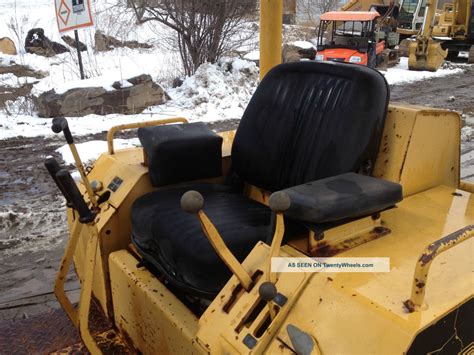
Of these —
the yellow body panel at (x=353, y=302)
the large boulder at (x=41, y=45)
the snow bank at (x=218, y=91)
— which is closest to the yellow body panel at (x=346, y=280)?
the yellow body panel at (x=353, y=302)

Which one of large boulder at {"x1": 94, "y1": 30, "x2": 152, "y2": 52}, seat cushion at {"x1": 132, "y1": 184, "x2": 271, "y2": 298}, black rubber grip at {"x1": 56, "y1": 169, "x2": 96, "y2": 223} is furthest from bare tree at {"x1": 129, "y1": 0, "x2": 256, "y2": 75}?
black rubber grip at {"x1": 56, "y1": 169, "x2": 96, "y2": 223}

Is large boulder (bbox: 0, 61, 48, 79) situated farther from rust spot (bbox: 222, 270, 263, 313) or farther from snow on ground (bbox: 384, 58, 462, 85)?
rust spot (bbox: 222, 270, 263, 313)

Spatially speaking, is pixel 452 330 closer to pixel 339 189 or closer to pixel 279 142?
pixel 339 189

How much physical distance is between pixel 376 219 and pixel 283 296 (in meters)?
0.45

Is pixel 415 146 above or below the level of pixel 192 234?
above

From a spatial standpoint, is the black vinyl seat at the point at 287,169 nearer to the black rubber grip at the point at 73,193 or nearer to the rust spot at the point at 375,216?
the rust spot at the point at 375,216

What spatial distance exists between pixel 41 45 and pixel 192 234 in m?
10.7

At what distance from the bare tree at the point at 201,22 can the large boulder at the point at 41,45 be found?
316cm

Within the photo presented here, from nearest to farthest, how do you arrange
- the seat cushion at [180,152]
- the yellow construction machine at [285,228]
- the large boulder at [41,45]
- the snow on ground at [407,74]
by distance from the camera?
the yellow construction machine at [285,228] < the seat cushion at [180,152] < the snow on ground at [407,74] < the large boulder at [41,45]

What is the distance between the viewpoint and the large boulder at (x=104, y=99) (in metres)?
6.12

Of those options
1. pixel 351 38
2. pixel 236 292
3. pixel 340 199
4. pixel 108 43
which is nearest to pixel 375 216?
pixel 340 199

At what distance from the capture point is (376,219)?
5.20 feet

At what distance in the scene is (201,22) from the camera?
7965 millimetres

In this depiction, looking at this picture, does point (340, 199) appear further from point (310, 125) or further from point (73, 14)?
point (73, 14)
